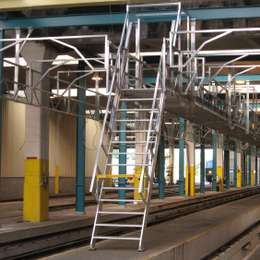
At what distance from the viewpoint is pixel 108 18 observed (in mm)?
16141

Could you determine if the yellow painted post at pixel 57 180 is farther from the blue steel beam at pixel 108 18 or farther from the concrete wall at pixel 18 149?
the blue steel beam at pixel 108 18

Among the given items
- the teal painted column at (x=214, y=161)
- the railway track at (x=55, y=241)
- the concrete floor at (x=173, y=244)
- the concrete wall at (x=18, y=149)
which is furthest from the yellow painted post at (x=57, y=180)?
the concrete floor at (x=173, y=244)

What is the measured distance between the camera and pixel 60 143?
124 feet

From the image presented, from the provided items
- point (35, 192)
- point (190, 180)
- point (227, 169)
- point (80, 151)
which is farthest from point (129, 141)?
point (227, 169)

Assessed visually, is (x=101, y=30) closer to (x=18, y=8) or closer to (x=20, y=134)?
(x=18, y=8)

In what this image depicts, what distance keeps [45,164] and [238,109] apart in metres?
8.02

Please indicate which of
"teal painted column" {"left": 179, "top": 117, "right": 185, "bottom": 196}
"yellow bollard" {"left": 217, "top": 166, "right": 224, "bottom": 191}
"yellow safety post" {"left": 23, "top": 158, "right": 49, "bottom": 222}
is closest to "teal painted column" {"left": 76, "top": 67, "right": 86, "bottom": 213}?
"yellow safety post" {"left": 23, "top": 158, "right": 49, "bottom": 222}

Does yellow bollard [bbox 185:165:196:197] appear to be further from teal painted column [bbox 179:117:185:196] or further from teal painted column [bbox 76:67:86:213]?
teal painted column [bbox 76:67:86:213]

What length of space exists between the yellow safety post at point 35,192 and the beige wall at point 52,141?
10.3m

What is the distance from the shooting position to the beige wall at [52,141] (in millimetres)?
31172

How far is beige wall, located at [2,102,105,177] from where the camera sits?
31.2 metres

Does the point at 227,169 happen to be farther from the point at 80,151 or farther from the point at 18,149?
the point at 80,151

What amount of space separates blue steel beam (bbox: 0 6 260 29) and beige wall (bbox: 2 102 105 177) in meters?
12.6

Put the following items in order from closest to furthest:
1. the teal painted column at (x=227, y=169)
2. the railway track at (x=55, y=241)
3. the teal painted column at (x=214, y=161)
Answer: the railway track at (x=55, y=241)
the teal painted column at (x=214, y=161)
the teal painted column at (x=227, y=169)
